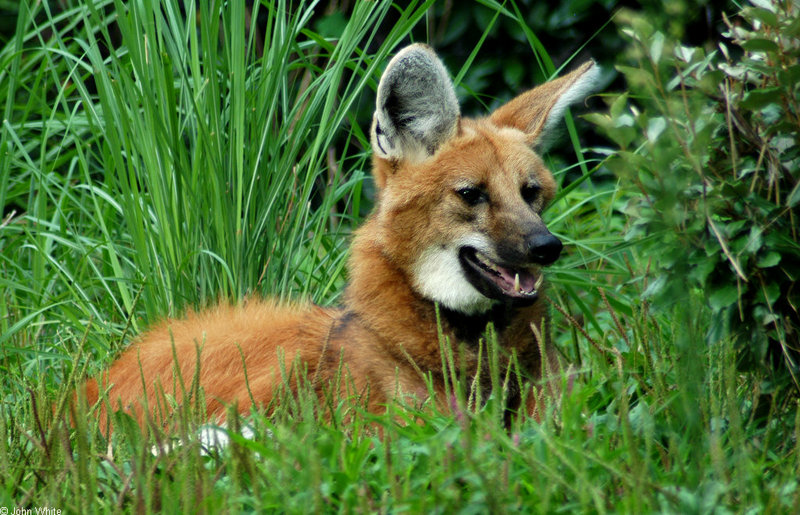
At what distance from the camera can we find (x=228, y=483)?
208 centimetres

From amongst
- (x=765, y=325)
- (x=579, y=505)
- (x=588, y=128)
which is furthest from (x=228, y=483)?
(x=588, y=128)

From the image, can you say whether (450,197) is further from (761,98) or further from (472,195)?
(761,98)

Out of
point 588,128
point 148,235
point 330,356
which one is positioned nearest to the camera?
point 330,356

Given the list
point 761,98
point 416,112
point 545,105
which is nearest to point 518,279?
point 416,112

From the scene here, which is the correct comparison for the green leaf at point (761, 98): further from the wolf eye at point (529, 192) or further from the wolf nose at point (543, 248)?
the wolf eye at point (529, 192)

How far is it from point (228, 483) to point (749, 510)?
3.55ft

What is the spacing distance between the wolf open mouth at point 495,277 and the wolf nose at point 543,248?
0.32ft

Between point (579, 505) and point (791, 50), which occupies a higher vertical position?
point (791, 50)

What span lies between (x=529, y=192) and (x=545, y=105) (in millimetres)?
411

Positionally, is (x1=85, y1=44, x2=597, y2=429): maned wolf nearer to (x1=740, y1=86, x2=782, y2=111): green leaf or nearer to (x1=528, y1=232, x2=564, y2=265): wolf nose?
(x1=528, y1=232, x2=564, y2=265): wolf nose

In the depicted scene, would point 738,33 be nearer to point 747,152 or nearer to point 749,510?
point 747,152

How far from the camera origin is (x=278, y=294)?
3.82 m

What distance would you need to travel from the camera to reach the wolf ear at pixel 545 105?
3369mm

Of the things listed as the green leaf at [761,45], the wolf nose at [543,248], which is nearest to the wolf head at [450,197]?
the wolf nose at [543,248]
